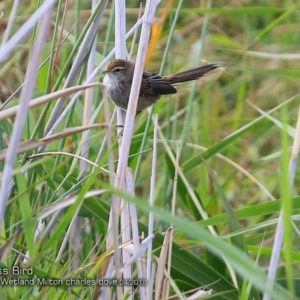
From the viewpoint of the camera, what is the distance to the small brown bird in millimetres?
3169

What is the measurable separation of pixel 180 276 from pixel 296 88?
251 cm

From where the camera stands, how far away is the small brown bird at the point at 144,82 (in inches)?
125

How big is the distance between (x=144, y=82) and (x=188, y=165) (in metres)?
0.86

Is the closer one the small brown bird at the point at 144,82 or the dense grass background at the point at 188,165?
the dense grass background at the point at 188,165

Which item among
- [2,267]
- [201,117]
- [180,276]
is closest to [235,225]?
[180,276]

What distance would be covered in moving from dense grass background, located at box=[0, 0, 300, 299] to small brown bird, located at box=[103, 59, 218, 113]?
87 mm

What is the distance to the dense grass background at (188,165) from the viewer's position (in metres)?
1.89

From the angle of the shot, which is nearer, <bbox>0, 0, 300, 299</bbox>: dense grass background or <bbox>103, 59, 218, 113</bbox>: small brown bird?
<bbox>0, 0, 300, 299</bbox>: dense grass background

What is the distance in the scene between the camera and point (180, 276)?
97.6 inches

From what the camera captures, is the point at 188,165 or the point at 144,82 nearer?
the point at 188,165

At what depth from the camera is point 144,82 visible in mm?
3641

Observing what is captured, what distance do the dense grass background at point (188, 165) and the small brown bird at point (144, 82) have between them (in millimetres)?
87

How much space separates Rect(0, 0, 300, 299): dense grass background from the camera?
189 centimetres

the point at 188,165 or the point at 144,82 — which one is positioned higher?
the point at 144,82
